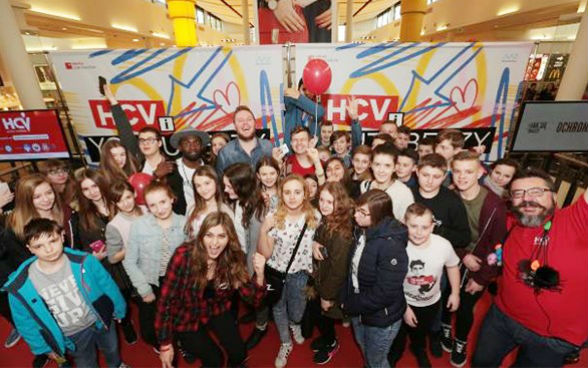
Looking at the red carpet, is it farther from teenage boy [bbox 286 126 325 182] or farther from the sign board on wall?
the sign board on wall

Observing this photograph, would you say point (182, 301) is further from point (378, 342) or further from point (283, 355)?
point (378, 342)

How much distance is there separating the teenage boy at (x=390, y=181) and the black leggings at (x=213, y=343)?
1603 mm

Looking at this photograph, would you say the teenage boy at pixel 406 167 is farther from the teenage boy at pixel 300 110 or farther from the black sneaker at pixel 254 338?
the black sneaker at pixel 254 338

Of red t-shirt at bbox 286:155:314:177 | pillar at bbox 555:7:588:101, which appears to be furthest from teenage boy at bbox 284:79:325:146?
pillar at bbox 555:7:588:101

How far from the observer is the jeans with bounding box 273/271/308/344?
2316 millimetres

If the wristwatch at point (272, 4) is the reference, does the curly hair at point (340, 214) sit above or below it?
below

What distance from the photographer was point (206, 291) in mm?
2037

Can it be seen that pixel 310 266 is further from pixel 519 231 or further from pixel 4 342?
pixel 4 342

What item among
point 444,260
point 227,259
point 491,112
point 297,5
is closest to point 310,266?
point 227,259

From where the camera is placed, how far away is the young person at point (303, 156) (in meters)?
2.73

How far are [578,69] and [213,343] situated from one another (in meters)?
6.24

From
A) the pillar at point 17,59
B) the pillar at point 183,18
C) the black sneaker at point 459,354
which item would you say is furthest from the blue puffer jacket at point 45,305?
the pillar at point 183,18

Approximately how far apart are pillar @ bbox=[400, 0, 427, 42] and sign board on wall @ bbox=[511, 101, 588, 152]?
8.94 meters

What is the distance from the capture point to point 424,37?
17.2 meters
